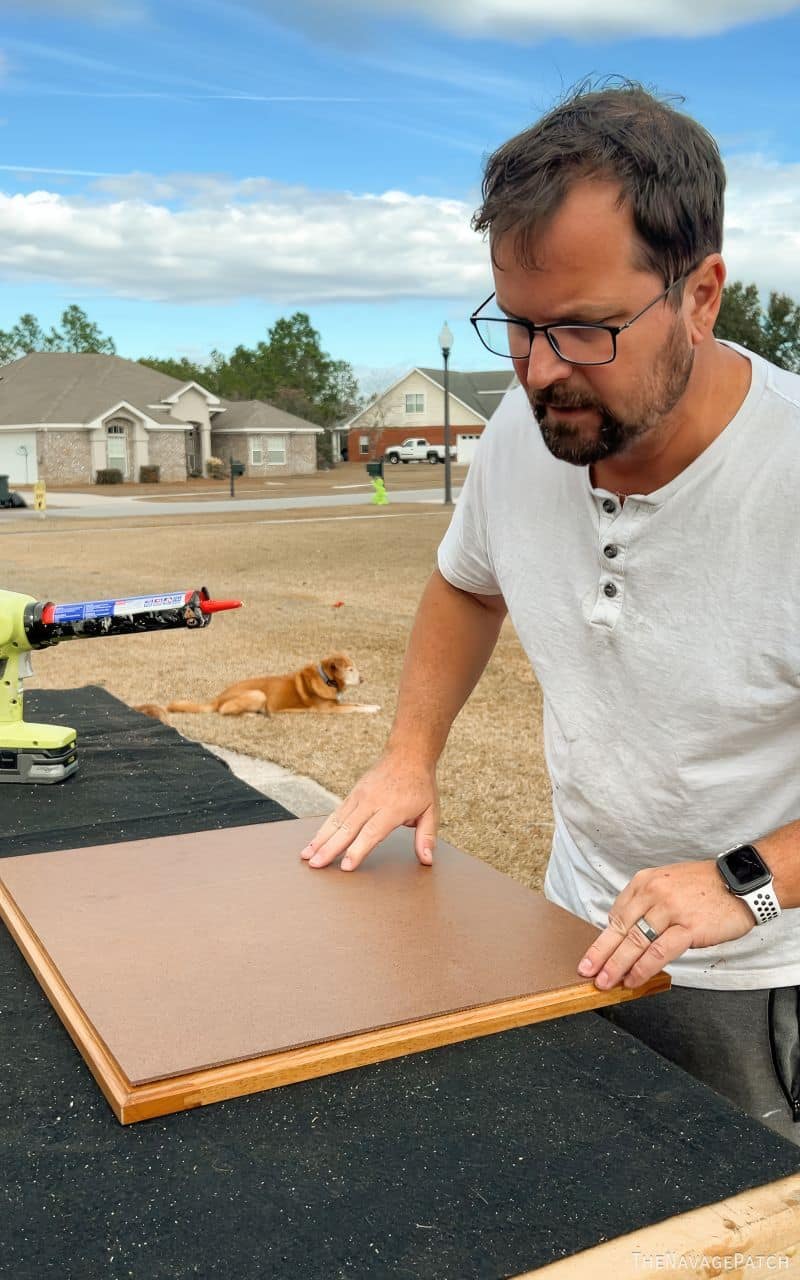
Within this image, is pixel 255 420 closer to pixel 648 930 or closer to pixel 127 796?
pixel 127 796

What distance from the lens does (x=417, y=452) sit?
54.0 metres

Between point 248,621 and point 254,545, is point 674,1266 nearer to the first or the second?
point 248,621

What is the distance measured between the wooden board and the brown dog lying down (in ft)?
14.3

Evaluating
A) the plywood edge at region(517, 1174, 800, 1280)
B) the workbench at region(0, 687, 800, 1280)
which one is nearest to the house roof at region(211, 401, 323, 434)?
the workbench at region(0, 687, 800, 1280)

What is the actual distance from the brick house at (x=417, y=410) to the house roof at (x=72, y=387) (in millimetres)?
16672

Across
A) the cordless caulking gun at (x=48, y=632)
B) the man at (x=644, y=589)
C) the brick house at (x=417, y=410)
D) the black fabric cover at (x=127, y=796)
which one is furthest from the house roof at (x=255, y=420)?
the man at (x=644, y=589)

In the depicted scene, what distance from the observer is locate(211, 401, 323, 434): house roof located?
47.3m

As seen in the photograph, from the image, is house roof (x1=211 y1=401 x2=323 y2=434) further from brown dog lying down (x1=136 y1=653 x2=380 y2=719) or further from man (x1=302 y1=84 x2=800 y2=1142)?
man (x1=302 y1=84 x2=800 y2=1142)

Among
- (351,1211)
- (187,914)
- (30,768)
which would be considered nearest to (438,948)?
(187,914)

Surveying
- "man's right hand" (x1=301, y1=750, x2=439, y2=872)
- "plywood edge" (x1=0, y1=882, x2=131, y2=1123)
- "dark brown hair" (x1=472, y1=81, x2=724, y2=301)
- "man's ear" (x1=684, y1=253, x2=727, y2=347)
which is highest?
"dark brown hair" (x1=472, y1=81, x2=724, y2=301)

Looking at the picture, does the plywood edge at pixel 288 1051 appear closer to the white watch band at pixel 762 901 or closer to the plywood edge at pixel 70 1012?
the plywood edge at pixel 70 1012

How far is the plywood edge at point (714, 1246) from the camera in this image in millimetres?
888

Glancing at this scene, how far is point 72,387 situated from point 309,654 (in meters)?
36.0

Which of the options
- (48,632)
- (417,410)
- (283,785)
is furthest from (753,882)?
Answer: (417,410)
